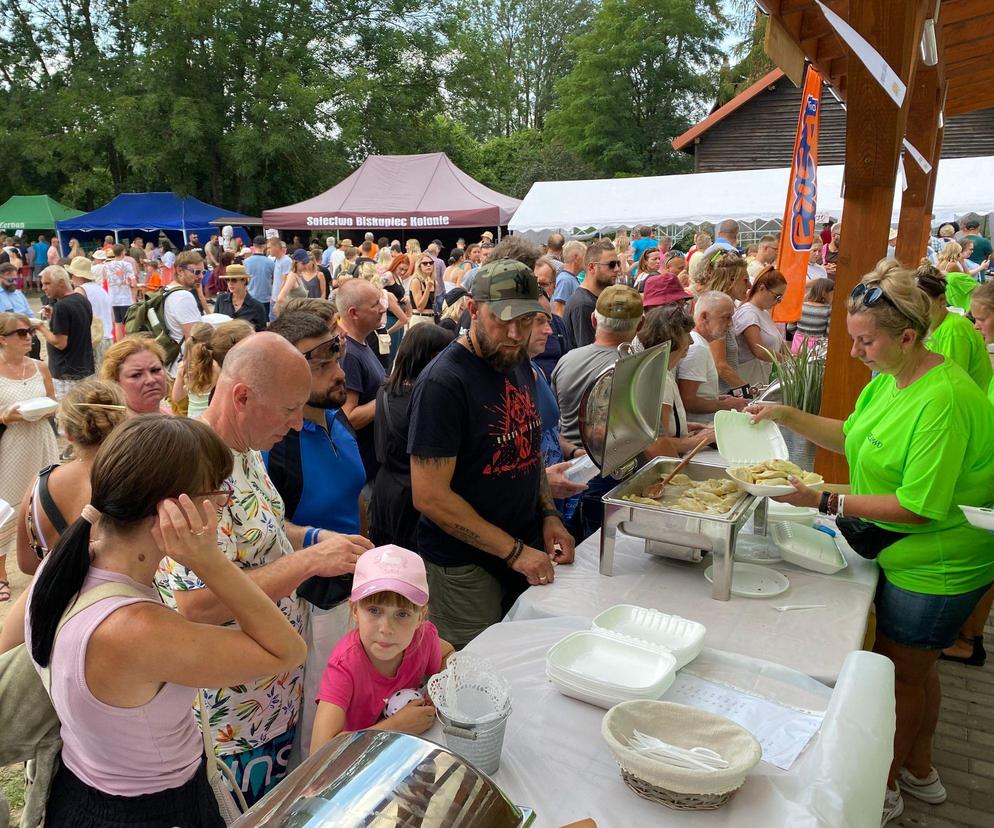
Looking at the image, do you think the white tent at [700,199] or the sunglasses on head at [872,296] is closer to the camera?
the sunglasses on head at [872,296]

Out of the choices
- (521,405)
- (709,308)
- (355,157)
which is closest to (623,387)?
(521,405)

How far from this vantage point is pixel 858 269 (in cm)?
352

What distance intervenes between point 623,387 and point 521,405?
0.36 metres

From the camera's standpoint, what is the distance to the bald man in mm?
1736

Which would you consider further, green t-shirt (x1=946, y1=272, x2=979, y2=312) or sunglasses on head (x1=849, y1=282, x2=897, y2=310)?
green t-shirt (x1=946, y1=272, x2=979, y2=312)

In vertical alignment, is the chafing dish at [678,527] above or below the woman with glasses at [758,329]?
below

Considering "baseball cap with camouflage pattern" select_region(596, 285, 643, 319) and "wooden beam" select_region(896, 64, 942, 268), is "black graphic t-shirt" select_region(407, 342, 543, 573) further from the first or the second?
"wooden beam" select_region(896, 64, 942, 268)

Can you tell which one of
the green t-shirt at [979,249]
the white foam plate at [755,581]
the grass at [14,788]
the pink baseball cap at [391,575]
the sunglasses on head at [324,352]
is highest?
the green t-shirt at [979,249]

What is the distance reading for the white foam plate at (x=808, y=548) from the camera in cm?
245

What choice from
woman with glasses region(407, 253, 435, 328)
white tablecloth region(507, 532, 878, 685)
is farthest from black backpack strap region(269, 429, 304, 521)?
woman with glasses region(407, 253, 435, 328)

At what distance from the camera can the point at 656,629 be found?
1968 millimetres

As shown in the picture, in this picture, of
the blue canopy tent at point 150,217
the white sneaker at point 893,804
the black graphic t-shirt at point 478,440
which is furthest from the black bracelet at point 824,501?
the blue canopy tent at point 150,217

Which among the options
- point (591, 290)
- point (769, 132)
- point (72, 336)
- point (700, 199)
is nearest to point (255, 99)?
Answer: point (769, 132)

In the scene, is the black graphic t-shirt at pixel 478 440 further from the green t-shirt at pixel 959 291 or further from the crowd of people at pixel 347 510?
the green t-shirt at pixel 959 291
